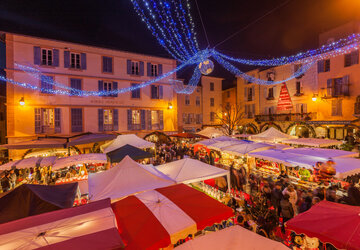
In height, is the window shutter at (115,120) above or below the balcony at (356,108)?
below

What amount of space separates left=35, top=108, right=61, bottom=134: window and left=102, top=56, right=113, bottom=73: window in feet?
19.9

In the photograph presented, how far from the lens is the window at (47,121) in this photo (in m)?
17.4

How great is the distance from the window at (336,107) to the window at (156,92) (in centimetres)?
1886

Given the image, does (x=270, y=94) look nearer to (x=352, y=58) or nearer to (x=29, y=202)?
(x=352, y=58)

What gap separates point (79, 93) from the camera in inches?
744

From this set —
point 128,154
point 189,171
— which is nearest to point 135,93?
point 128,154

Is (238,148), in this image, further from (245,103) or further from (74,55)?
(245,103)

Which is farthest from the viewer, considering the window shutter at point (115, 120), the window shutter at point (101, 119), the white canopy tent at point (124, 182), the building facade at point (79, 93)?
the window shutter at point (115, 120)

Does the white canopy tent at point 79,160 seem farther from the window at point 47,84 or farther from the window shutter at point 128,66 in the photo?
the window shutter at point 128,66

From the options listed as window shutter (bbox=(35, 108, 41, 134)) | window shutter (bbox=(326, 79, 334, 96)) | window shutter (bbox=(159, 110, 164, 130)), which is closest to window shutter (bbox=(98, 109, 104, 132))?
window shutter (bbox=(35, 108, 41, 134))

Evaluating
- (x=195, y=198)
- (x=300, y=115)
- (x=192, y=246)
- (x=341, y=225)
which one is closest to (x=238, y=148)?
(x=195, y=198)

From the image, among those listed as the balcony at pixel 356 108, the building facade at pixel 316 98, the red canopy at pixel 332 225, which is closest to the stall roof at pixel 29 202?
the red canopy at pixel 332 225

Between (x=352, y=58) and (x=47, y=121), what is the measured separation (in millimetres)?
30023

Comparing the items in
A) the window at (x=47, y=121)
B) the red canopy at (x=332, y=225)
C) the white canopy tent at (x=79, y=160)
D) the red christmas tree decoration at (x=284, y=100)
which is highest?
the red christmas tree decoration at (x=284, y=100)
